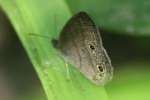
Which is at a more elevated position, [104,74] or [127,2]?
[127,2]

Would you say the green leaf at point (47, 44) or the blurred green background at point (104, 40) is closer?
the green leaf at point (47, 44)

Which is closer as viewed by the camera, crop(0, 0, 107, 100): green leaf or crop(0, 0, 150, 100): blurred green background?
crop(0, 0, 107, 100): green leaf

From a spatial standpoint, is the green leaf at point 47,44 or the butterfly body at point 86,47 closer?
the green leaf at point 47,44

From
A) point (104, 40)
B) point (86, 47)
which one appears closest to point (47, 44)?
point (86, 47)

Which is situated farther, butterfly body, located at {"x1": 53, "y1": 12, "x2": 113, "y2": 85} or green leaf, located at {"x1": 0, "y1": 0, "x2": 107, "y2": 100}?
butterfly body, located at {"x1": 53, "y1": 12, "x2": 113, "y2": 85}

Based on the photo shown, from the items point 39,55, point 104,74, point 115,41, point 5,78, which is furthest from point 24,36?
point 5,78

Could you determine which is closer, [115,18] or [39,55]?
[39,55]

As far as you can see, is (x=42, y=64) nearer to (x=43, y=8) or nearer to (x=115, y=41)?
(x=43, y=8)

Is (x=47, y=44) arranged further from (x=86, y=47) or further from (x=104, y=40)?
(x=104, y=40)
